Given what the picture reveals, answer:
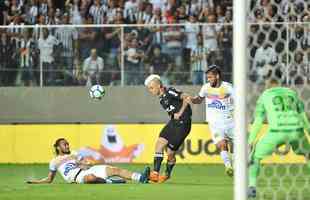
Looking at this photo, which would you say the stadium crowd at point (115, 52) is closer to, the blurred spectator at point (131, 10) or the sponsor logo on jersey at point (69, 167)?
the blurred spectator at point (131, 10)

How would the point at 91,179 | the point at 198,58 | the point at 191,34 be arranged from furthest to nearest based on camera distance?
the point at 191,34, the point at 198,58, the point at 91,179

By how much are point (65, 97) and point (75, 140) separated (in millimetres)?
1147

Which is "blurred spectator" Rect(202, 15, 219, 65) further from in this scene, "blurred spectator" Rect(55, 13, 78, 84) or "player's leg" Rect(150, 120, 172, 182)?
"player's leg" Rect(150, 120, 172, 182)

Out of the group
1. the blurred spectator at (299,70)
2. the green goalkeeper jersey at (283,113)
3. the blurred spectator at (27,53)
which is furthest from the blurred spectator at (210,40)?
the blurred spectator at (299,70)

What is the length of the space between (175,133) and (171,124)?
0.60ft

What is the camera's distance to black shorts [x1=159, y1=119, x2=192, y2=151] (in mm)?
14500

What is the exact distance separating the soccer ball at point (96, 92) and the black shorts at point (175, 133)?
Result: 4.97 m

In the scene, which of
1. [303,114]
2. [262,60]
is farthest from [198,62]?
[262,60]

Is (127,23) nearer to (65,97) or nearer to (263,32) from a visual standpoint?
(65,97)

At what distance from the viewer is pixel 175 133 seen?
14555 millimetres

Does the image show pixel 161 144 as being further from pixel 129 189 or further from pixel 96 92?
pixel 96 92

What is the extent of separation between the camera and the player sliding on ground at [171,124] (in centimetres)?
1441

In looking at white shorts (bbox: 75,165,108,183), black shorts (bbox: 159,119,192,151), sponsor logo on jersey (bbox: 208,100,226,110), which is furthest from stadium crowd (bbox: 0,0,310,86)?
white shorts (bbox: 75,165,108,183)

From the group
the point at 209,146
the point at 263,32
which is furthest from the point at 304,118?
the point at 209,146
